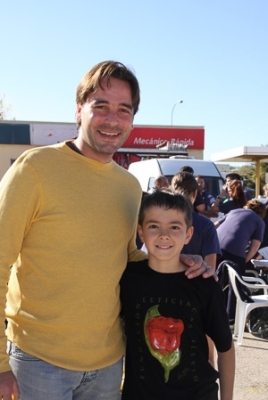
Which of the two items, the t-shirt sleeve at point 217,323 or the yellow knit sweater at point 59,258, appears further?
the t-shirt sleeve at point 217,323

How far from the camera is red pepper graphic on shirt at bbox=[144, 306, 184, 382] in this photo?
2.08 metres

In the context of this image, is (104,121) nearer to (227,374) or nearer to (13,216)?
(13,216)

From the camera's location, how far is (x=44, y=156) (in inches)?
78.3

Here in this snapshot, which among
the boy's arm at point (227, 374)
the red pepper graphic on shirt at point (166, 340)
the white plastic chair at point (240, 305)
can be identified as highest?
the red pepper graphic on shirt at point (166, 340)

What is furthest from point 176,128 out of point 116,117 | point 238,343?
point 116,117

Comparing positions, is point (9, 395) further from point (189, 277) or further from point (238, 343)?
point (238, 343)

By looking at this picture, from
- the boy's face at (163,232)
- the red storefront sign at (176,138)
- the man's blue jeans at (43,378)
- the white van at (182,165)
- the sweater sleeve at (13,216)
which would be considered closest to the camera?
the sweater sleeve at (13,216)

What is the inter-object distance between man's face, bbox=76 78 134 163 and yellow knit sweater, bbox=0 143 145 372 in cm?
8

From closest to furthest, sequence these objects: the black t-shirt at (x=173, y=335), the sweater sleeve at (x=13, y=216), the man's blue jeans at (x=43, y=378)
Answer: the sweater sleeve at (x=13, y=216)
the man's blue jeans at (x=43, y=378)
the black t-shirt at (x=173, y=335)

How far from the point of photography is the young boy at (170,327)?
207cm

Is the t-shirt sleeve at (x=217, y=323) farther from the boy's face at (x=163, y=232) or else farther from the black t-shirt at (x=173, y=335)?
the boy's face at (x=163, y=232)

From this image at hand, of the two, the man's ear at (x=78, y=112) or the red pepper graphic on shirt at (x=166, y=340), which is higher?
the man's ear at (x=78, y=112)

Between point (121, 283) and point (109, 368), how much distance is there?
1.14 ft

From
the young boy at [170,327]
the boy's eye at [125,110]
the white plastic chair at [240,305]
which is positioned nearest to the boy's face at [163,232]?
the young boy at [170,327]
